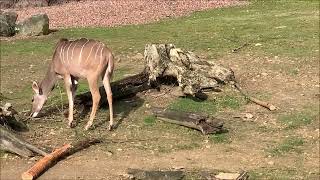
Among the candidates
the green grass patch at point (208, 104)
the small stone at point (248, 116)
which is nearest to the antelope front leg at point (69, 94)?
the green grass patch at point (208, 104)

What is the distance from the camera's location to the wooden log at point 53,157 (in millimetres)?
7555

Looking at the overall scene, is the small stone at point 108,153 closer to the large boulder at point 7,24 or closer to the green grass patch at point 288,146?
the green grass patch at point 288,146

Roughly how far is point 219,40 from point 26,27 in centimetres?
682

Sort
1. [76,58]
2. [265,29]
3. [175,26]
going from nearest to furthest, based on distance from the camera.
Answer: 1. [76,58]
2. [265,29]
3. [175,26]

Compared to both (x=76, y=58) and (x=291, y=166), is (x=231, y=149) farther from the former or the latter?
(x=76, y=58)

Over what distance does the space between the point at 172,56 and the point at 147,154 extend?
3.87 meters

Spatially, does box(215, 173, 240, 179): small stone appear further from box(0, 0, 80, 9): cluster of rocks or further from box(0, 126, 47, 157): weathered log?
box(0, 0, 80, 9): cluster of rocks

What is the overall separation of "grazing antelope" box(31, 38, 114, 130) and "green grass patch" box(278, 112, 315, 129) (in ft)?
9.61

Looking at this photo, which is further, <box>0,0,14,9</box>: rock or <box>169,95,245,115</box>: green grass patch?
<box>0,0,14,9</box>: rock

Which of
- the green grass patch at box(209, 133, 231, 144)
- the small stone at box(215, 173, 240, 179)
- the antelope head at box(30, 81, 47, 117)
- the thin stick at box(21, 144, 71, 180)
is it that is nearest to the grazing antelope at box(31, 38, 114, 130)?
the antelope head at box(30, 81, 47, 117)

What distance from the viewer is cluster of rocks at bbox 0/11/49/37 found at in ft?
65.1

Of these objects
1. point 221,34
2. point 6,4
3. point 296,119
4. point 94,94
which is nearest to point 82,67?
point 94,94

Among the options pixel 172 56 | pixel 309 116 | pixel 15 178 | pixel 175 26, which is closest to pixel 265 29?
pixel 175 26

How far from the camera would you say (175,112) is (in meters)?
10.0
